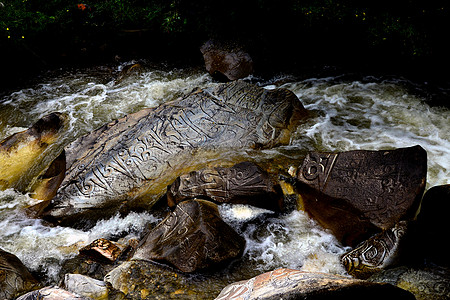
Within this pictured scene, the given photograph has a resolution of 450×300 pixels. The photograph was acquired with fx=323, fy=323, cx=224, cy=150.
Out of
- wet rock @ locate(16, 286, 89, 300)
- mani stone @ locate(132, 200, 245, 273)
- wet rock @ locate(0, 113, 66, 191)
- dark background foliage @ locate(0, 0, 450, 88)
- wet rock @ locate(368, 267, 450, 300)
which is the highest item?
dark background foliage @ locate(0, 0, 450, 88)

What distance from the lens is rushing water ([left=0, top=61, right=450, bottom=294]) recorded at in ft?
9.30

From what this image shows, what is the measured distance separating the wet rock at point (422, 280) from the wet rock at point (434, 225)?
0.49 feet

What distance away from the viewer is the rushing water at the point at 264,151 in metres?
2.83

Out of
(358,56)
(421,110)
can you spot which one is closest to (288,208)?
(421,110)

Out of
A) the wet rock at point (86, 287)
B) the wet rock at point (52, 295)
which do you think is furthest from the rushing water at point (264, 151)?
the wet rock at point (52, 295)

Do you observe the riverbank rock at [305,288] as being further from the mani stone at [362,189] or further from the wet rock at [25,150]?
the wet rock at [25,150]

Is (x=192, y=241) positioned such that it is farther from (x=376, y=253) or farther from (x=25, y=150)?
(x=25, y=150)

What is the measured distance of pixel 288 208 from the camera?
3.13 m

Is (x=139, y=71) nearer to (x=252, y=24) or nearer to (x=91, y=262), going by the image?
(x=252, y=24)

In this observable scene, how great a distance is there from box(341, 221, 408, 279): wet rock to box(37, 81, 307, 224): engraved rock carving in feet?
5.83

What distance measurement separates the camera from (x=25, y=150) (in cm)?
467

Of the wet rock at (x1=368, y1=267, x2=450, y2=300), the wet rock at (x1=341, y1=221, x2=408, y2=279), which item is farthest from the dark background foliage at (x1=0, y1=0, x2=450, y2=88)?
the wet rock at (x1=368, y1=267, x2=450, y2=300)

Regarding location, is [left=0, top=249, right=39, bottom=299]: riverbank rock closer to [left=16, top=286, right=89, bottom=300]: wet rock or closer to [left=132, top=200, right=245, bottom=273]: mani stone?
[left=16, top=286, right=89, bottom=300]: wet rock

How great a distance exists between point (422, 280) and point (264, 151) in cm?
219
